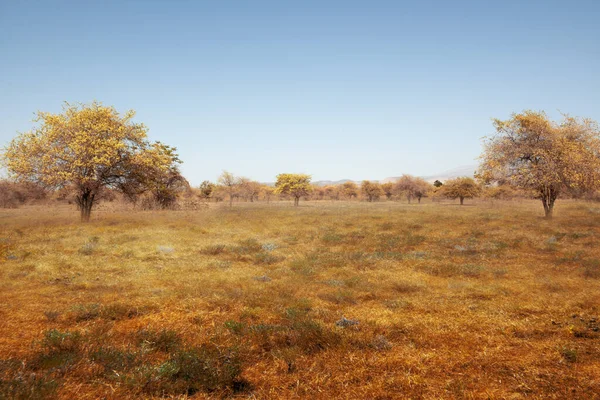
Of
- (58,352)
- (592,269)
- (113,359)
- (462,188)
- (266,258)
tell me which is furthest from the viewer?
(462,188)

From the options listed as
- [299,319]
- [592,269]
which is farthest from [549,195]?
[299,319]

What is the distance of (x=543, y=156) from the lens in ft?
92.3

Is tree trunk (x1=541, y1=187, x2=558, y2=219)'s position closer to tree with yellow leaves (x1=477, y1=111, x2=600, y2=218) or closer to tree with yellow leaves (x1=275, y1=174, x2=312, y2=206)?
tree with yellow leaves (x1=477, y1=111, x2=600, y2=218)

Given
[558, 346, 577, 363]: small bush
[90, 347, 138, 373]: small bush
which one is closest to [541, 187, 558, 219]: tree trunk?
[558, 346, 577, 363]: small bush

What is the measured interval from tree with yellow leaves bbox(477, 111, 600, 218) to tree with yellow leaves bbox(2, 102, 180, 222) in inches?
1277

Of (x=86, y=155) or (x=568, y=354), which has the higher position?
(x=86, y=155)

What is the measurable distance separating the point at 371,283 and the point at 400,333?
5411 millimetres

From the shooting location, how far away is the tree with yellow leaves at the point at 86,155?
25.5 meters

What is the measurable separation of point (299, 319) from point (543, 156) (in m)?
30.1

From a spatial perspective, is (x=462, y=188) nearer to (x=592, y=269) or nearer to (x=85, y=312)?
(x=592, y=269)

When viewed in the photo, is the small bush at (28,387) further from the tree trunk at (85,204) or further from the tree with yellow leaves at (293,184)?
the tree with yellow leaves at (293,184)

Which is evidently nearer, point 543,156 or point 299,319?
point 299,319

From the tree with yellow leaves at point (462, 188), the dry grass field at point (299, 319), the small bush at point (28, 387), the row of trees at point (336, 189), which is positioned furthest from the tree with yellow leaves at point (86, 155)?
the tree with yellow leaves at point (462, 188)

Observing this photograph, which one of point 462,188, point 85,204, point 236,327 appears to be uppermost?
point 462,188
